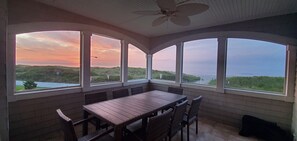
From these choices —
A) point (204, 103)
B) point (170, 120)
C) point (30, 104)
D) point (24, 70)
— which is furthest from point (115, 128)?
point (204, 103)

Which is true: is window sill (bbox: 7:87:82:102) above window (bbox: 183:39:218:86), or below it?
below

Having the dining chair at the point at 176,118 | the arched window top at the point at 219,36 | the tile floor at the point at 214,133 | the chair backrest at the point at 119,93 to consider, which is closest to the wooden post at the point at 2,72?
the chair backrest at the point at 119,93

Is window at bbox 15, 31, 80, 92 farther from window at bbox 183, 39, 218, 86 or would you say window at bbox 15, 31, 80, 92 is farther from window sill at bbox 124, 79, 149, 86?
window at bbox 183, 39, 218, 86

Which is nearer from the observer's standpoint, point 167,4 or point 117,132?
point 117,132

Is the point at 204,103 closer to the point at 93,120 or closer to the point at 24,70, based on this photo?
the point at 93,120

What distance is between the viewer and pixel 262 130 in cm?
286

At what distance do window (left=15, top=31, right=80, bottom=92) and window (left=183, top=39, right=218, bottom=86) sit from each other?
325cm

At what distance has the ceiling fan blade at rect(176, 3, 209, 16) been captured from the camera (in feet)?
6.22

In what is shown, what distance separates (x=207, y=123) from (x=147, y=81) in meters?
2.59

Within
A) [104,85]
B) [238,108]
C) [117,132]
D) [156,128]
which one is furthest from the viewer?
[104,85]

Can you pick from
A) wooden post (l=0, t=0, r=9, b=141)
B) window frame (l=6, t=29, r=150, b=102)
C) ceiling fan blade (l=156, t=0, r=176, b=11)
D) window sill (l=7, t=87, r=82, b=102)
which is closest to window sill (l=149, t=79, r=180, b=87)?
window frame (l=6, t=29, r=150, b=102)

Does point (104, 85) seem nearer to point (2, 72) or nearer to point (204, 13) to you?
point (2, 72)

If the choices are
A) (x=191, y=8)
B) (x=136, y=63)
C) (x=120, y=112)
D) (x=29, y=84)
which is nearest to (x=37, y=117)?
(x=29, y=84)

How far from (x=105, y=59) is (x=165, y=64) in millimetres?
2217
